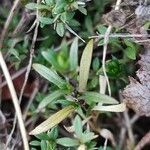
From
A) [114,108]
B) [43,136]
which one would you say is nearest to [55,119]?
[43,136]

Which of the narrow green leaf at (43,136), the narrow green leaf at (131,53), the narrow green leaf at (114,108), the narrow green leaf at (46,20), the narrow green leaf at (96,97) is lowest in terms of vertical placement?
the narrow green leaf at (43,136)

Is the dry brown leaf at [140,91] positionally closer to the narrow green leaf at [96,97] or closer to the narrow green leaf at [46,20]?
the narrow green leaf at [96,97]

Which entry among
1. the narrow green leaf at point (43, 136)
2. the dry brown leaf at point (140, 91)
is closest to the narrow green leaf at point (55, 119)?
the narrow green leaf at point (43, 136)

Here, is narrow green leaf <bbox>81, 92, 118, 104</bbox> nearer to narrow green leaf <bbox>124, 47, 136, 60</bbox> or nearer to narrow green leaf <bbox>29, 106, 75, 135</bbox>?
narrow green leaf <bbox>29, 106, 75, 135</bbox>

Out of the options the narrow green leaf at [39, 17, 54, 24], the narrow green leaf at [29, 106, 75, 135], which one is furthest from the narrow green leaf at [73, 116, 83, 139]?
the narrow green leaf at [39, 17, 54, 24]

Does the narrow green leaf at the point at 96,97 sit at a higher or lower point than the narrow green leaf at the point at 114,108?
higher

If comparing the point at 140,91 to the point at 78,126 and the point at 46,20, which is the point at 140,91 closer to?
the point at 78,126

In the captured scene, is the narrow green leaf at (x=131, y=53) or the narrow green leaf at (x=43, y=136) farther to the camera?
the narrow green leaf at (x=131, y=53)

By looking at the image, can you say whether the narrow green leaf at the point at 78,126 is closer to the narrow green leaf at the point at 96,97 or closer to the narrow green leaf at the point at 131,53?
the narrow green leaf at the point at 96,97

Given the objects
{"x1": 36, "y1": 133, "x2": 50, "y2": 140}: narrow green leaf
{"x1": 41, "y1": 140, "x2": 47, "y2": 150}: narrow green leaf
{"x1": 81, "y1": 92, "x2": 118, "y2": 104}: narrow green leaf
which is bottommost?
{"x1": 41, "y1": 140, "x2": 47, "y2": 150}: narrow green leaf

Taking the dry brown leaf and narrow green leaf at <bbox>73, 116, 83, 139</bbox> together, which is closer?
narrow green leaf at <bbox>73, 116, 83, 139</bbox>

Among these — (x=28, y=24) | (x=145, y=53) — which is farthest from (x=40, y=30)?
(x=145, y=53)
